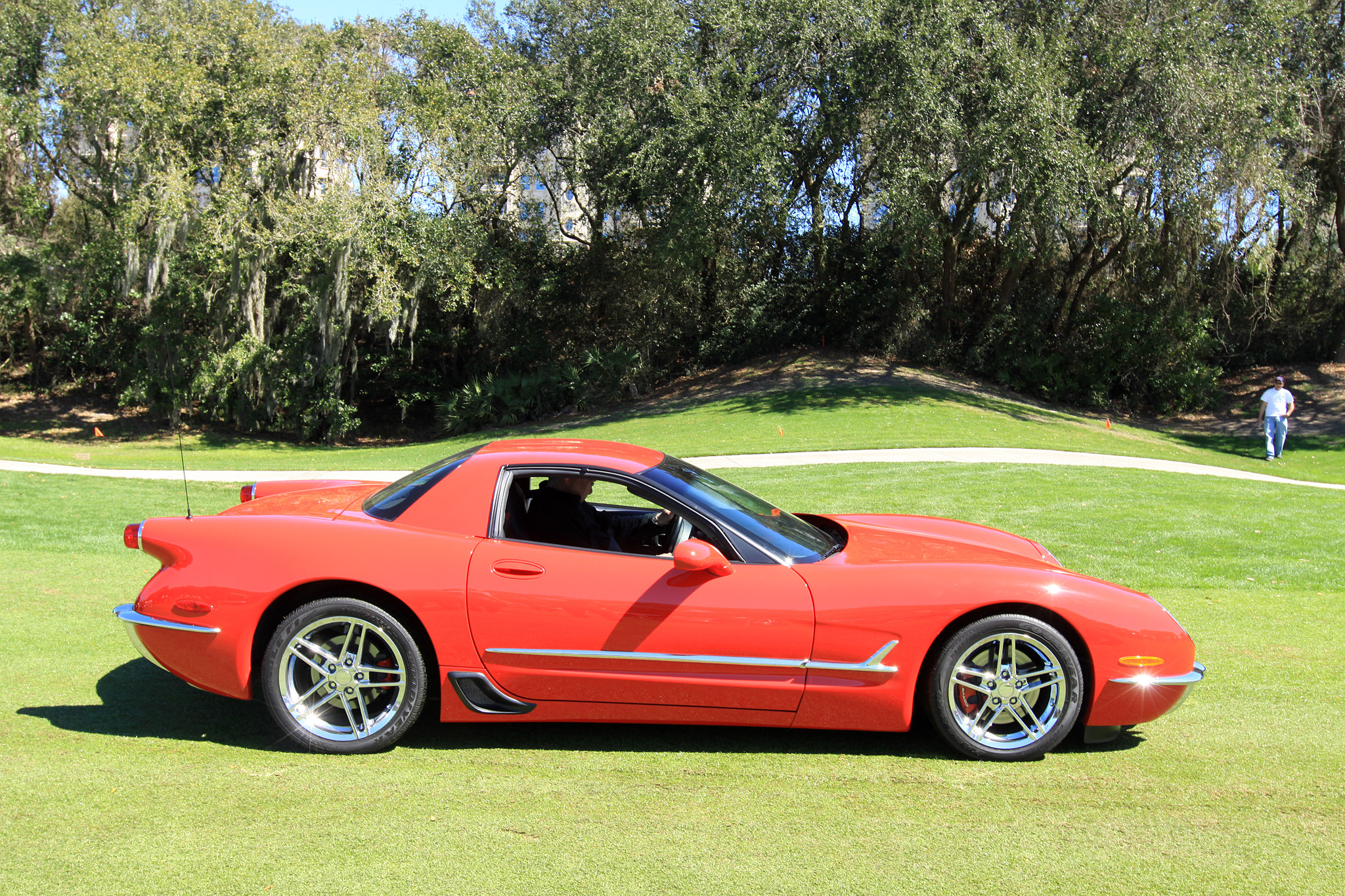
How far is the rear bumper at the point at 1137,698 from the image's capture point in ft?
13.0

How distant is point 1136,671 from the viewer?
3.97m

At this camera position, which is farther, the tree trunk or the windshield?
the tree trunk

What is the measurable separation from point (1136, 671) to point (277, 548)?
12.3 feet

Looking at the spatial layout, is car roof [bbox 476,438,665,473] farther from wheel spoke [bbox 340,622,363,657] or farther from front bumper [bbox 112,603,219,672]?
front bumper [bbox 112,603,219,672]

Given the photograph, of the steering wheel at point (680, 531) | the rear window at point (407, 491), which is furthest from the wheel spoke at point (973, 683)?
the rear window at point (407, 491)

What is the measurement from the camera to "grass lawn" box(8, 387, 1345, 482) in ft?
60.8

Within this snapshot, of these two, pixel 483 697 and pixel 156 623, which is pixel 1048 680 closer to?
pixel 483 697


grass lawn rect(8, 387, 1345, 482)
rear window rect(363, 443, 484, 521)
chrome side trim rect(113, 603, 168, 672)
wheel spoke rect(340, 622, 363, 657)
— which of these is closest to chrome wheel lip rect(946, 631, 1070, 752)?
rear window rect(363, 443, 484, 521)

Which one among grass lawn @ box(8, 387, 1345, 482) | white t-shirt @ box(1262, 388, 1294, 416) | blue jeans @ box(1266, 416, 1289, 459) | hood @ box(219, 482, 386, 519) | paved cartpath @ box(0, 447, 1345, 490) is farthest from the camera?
blue jeans @ box(1266, 416, 1289, 459)

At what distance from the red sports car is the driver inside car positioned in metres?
0.18

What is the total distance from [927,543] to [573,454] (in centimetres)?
178

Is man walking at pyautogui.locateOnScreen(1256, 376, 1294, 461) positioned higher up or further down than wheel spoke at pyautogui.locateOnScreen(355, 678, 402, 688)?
higher up

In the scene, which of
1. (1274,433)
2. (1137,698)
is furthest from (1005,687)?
(1274,433)

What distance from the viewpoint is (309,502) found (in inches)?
185
